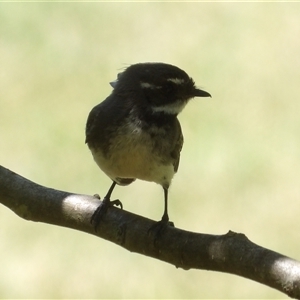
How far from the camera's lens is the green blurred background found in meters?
6.09

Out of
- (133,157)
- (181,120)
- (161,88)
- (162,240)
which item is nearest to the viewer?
(162,240)

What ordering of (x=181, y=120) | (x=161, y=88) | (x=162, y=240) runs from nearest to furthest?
1. (x=162, y=240)
2. (x=161, y=88)
3. (x=181, y=120)

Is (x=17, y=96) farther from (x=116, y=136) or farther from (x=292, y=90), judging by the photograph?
(x=116, y=136)

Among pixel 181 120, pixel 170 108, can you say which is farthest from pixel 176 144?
pixel 181 120

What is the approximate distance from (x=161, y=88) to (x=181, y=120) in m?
3.80

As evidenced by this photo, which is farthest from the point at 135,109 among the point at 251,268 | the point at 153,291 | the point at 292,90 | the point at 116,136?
the point at 292,90

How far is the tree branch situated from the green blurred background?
245 cm

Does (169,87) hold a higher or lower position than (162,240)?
higher

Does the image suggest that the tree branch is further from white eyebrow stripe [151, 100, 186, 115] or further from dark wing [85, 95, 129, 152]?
white eyebrow stripe [151, 100, 186, 115]

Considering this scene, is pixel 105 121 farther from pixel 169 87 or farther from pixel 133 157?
pixel 169 87

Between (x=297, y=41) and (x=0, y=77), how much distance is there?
13.2ft

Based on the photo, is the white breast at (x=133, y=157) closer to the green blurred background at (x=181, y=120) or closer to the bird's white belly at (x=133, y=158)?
the bird's white belly at (x=133, y=158)

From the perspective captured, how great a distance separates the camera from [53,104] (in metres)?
8.05

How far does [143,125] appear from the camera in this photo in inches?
154
